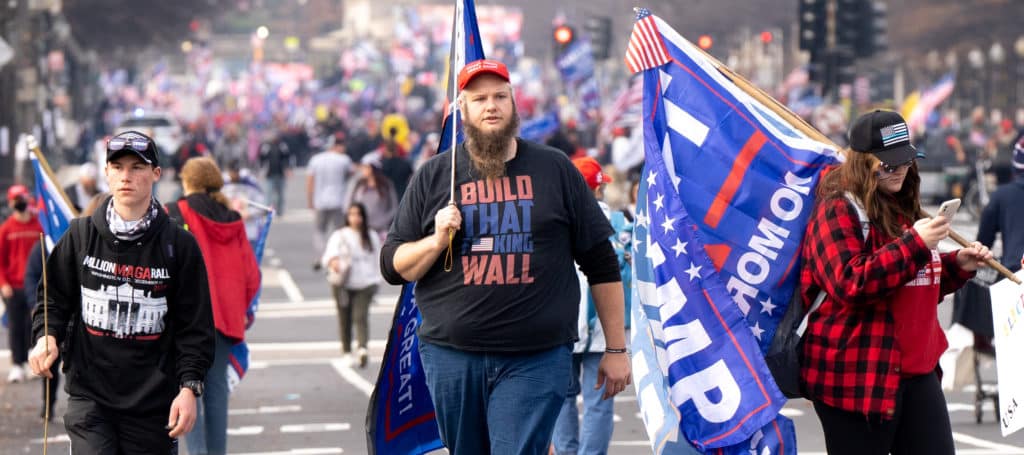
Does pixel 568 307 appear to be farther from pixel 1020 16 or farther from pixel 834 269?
pixel 1020 16

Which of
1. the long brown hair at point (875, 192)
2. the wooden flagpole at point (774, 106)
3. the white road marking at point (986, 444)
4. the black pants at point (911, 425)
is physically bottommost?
the white road marking at point (986, 444)

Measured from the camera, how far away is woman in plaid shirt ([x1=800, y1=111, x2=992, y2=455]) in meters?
5.59

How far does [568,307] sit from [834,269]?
0.84 m

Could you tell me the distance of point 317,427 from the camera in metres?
11.0

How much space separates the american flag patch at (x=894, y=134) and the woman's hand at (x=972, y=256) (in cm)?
40

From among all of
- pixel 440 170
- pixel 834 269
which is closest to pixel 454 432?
pixel 440 170

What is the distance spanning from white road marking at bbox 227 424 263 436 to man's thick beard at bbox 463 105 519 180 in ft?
18.4

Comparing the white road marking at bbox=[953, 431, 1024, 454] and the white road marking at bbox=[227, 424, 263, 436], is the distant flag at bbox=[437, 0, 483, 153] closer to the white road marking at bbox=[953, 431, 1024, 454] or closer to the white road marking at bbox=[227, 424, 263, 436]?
the white road marking at bbox=[953, 431, 1024, 454]

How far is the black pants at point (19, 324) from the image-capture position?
13.1 m

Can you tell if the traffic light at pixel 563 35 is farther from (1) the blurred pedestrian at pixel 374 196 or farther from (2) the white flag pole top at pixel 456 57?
(2) the white flag pole top at pixel 456 57

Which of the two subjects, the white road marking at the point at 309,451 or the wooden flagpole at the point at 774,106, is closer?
the wooden flagpole at the point at 774,106

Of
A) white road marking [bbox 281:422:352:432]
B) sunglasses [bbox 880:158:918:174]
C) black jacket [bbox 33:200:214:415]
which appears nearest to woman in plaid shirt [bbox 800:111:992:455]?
sunglasses [bbox 880:158:918:174]

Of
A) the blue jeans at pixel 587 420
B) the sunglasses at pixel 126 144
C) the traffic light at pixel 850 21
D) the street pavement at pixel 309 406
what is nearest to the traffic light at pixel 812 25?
the traffic light at pixel 850 21

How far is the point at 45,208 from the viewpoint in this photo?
10039mm
